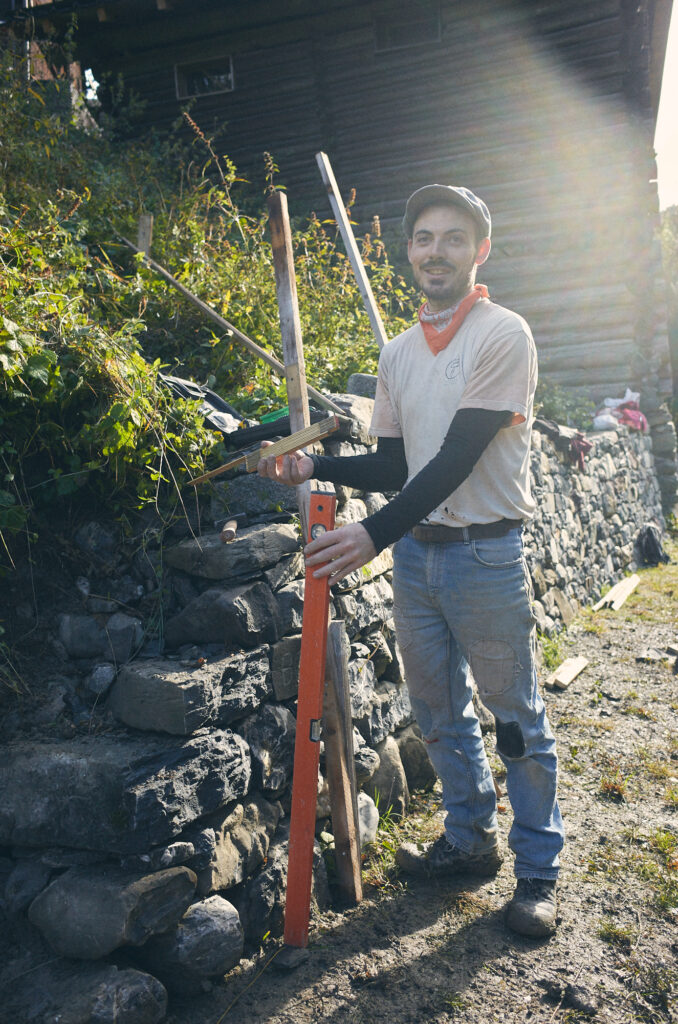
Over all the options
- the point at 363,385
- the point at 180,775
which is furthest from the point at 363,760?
the point at 363,385

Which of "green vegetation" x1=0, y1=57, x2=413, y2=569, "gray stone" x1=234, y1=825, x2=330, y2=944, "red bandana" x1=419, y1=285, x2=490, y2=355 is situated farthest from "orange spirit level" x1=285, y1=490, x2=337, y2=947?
"green vegetation" x1=0, y1=57, x2=413, y2=569

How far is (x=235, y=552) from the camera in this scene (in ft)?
9.07

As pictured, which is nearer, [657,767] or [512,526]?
[512,526]

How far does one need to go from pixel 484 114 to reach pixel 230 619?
896 cm

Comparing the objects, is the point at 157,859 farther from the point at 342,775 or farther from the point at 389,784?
the point at 389,784

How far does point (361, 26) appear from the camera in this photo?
30.7ft

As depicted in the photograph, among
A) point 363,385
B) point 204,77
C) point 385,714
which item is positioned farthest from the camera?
point 204,77

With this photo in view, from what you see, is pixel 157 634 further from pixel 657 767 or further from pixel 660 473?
pixel 660 473

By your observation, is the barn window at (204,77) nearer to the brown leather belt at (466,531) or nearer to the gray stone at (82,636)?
the gray stone at (82,636)

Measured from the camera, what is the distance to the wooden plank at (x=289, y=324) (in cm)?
288

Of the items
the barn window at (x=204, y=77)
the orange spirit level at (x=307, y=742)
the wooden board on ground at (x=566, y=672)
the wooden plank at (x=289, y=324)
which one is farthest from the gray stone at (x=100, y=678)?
the barn window at (x=204, y=77)

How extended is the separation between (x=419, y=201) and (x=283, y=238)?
0.77 metres

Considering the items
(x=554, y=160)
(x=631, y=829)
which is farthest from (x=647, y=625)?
(x=554, y=160)

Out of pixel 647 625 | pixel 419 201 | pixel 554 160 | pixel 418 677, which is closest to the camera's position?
pixel 419 201
